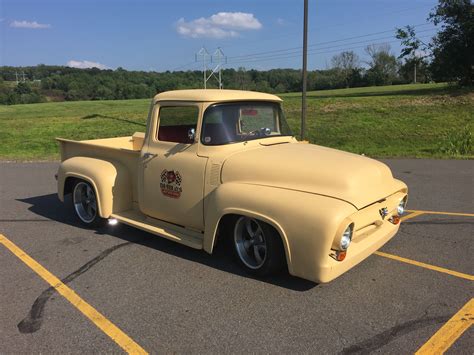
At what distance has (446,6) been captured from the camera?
83.4 ft

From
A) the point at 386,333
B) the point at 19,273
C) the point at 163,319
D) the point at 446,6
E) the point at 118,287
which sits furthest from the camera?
the point at 446,6

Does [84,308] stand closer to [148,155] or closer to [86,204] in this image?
[148,155]

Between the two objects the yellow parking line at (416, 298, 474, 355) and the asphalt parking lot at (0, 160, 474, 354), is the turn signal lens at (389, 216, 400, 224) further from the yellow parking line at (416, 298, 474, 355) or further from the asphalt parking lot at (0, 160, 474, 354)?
the yellow parking line at (416, 298, 474, 355)

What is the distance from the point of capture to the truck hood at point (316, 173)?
392 centimetres

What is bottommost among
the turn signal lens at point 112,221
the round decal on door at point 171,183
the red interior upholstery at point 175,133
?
the turn signal lens at point 112,221

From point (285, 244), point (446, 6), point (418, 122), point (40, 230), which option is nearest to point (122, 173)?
point (40, 230)

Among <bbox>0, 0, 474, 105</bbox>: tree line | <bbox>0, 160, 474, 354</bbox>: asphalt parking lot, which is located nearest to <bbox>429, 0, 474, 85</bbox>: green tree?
<bbox>0, 0, 474, 105</bbox>: tree line

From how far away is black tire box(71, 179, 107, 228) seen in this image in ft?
19.2

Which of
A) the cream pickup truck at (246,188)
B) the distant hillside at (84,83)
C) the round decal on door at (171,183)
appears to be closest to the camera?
the cream pickup truck at (246,188)

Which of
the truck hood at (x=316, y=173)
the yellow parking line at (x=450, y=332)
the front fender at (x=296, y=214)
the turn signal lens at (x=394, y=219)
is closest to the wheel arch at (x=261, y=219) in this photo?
the front fender at (x=296, y=214)

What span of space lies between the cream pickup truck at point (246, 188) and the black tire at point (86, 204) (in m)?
0.03

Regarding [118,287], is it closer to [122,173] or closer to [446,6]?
[122,173]

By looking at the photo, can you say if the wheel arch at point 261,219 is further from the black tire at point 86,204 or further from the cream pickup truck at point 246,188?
the black tire at point 86,204

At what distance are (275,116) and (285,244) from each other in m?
2.04
